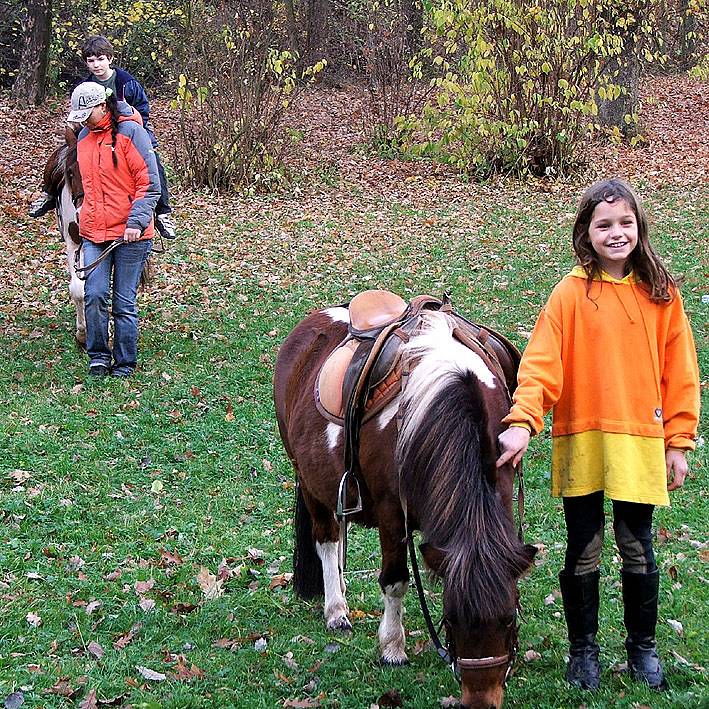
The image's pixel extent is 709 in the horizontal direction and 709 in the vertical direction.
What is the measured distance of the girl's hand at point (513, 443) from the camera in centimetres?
300

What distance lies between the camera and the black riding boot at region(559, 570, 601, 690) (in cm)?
341

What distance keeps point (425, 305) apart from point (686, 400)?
1118 millimetres

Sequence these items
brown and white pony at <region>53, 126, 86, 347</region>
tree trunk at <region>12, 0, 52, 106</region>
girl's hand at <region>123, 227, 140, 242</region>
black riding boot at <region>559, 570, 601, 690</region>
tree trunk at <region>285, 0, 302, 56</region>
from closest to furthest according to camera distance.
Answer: black riding boot at <region>559, 570, 601, 690</region>, girl's hand at <region>123, 227, 140, 242</region>, brown and white pony at <region>53, 126, 86, 347</region>, tree trunk at <region>12, 0, 52, 106</region>, tree trunk at <region>285, 0, 302, 56</region>

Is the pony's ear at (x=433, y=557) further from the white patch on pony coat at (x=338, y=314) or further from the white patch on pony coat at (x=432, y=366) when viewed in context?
the white patch on pony coat at (x=338, y=314)

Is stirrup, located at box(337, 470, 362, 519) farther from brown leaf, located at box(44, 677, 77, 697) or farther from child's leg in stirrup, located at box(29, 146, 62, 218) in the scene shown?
child's leg in stirrup, located at box(29, 146, 62, 218)

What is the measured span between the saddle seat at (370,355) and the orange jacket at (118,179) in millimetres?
3829

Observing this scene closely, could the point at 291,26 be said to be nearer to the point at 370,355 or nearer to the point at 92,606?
the point at 92,606

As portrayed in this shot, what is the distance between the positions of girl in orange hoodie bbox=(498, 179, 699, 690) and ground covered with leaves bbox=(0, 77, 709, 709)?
0.65 metres

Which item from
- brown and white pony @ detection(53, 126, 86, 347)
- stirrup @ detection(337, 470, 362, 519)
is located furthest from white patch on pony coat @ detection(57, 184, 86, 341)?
stirrup @ detection(337, 470, 362, 519)

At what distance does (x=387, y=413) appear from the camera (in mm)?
3451

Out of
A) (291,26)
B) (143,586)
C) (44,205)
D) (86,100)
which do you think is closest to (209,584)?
(143,586)

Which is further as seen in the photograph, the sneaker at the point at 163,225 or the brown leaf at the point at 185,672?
the sneaker at the point at 163,225

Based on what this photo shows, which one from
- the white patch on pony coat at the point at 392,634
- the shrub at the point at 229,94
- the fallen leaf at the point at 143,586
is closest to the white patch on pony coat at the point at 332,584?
the white patch on pony coat at the point at 392,634

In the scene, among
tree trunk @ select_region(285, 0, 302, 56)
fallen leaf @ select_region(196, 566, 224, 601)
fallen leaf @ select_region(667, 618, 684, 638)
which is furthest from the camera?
tree trunk @ select_region(285, 0, 302, 56)
